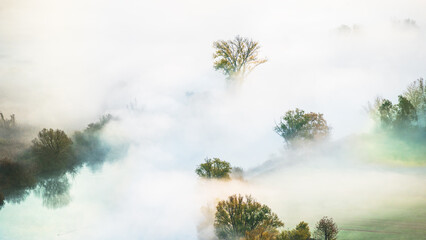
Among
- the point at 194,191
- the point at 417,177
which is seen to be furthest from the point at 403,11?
the point at 194,191

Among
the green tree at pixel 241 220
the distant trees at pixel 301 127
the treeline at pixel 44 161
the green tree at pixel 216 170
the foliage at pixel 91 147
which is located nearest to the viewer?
the green tree at pixel 241 220

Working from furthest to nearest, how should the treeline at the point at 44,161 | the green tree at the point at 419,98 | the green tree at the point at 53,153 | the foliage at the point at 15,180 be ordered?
the green tree at the point at 419,98
the green tree at the point at 53,153
the treeline at the point at 44,161
the foliage at the point at 15,180

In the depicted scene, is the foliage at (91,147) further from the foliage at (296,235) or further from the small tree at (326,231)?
the small tree at (326,231)

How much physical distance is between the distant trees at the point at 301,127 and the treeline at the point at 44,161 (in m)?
46.1

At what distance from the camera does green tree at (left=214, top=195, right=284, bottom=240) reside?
58031 mm

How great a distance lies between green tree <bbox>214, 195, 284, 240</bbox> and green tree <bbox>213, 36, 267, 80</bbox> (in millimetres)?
44940

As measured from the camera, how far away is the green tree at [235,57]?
9888 cm

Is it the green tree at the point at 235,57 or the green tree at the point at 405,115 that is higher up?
the green tree at the point at 235,57

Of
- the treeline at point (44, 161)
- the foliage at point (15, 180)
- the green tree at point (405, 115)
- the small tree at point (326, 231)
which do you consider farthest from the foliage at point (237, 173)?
the foliage at point (15, 180)

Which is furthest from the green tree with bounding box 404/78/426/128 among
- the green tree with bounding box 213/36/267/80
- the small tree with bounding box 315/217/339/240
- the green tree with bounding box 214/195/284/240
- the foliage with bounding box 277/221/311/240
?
the foliage with bounding box 277/221/311/240

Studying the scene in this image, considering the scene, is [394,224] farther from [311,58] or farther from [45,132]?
[311,58]

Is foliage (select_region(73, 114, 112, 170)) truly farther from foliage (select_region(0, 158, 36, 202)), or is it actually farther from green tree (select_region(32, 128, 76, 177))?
foliage (select_region(0, 158, 36, 202))

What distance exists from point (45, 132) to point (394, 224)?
250 feet

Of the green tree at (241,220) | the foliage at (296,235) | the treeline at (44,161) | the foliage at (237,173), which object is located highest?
the treeline at (44,161)
